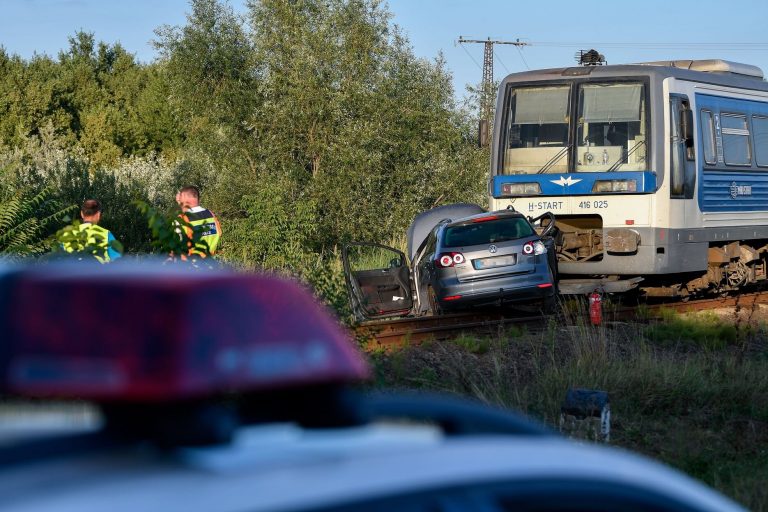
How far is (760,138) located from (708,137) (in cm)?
205

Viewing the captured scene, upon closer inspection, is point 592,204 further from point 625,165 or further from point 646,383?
point 646,383

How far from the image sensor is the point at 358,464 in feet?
5.00

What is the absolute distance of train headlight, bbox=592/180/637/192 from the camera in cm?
1698

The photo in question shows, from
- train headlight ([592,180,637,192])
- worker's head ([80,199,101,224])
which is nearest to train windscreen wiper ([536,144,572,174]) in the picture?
train headlight ([592,180,637,192])

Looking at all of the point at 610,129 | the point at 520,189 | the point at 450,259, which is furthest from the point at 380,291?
the point at 610,129

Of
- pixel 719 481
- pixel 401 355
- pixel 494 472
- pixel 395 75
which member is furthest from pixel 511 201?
pixel 494 472

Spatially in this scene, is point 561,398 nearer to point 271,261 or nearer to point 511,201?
point 511,201

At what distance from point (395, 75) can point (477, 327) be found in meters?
18.0

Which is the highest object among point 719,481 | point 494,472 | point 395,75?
point 395,75

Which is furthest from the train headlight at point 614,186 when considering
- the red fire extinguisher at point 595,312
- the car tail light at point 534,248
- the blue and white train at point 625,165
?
the red fire extinguisher at point 595,312

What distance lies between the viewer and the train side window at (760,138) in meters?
19.4

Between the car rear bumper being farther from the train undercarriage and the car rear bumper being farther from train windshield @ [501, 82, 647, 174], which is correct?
train windshield @ [501, 82, 647, 174]

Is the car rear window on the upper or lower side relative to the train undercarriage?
upper

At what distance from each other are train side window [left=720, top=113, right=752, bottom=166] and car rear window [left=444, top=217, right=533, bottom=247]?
466 centimetres
